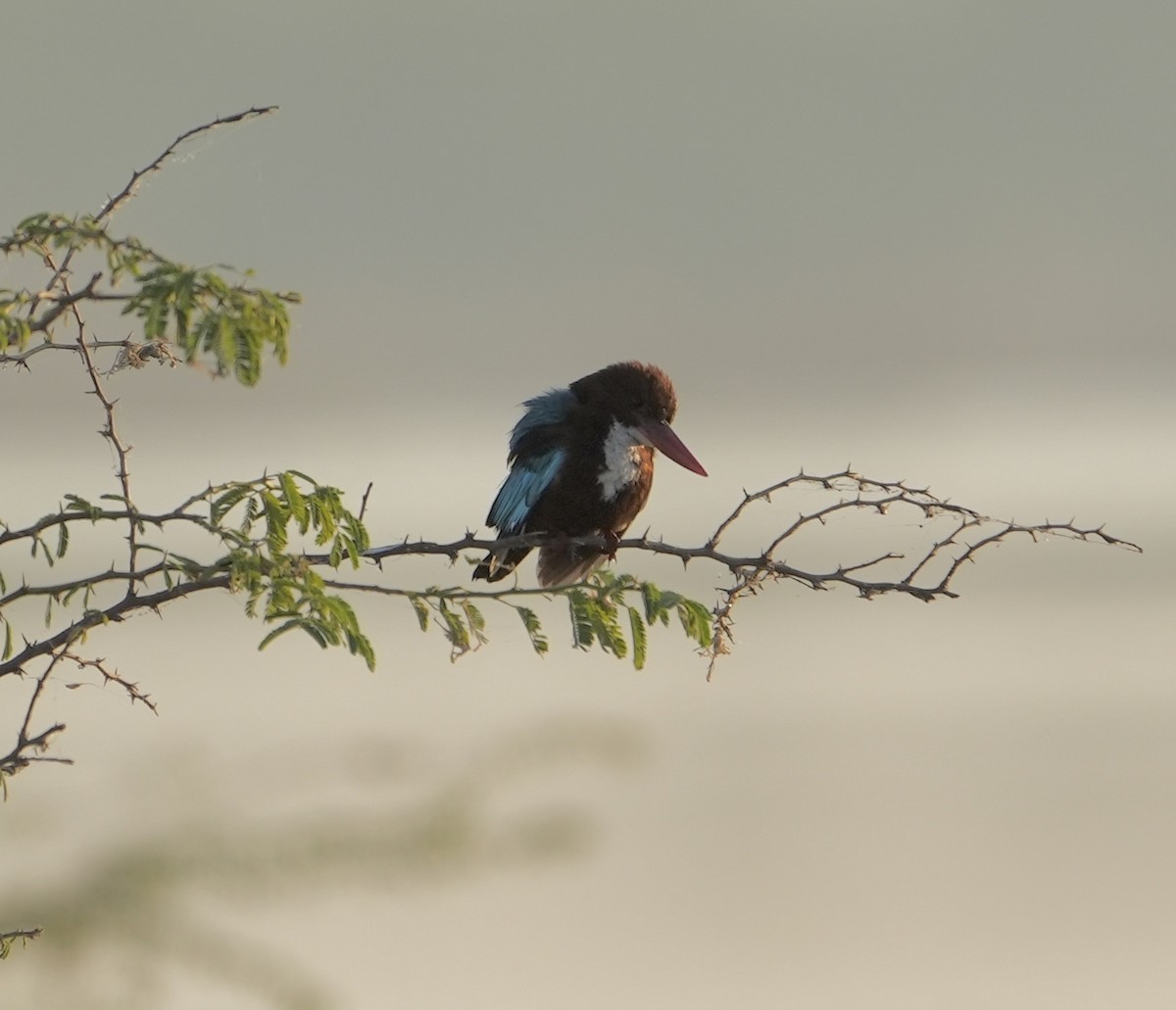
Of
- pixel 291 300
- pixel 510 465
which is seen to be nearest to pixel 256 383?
pixel 291 300

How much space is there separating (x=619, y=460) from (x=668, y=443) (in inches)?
5.0

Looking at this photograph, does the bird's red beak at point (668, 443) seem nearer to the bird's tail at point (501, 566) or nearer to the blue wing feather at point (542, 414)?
the blue wing feather at point (542, 414)

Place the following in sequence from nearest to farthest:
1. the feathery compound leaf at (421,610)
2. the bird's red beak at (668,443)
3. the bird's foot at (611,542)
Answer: the feathery compound leaf at (421,610) → the bird's foot at (611,542) → the bird's red beak at (668,443)

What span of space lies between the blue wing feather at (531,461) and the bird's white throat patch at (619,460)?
93 millimetres

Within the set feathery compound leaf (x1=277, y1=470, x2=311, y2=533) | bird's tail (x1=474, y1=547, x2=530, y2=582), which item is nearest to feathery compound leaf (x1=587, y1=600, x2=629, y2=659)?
feathery compound leaf (x1=277, y1=470, x2=311, y2=533)

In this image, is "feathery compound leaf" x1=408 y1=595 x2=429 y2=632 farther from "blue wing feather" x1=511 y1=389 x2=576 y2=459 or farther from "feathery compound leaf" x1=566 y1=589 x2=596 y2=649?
"blue wing feather" x1=511 y1=389 x2=576 y2=459

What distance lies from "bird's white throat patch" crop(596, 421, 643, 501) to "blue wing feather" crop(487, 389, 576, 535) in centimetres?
9

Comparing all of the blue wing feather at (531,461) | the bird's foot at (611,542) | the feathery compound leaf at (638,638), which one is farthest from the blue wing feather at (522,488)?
the feathery compound leaf at (638,638)

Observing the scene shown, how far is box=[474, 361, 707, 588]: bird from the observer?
3.01m

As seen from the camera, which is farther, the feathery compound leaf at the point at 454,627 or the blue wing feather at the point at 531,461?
the blue wing feather at the point at 531,461

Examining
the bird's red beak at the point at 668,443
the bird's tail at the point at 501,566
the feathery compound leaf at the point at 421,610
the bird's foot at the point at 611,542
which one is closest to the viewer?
the feathery compound leaf at the point at 421,610

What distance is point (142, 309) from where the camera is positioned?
4.37ft

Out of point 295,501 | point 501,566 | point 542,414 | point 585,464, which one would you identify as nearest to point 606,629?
point 295,501

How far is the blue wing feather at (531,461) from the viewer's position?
304 cm
